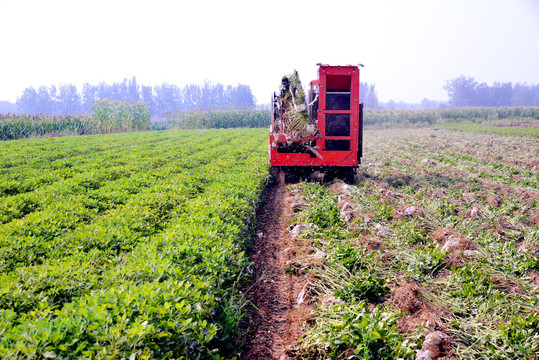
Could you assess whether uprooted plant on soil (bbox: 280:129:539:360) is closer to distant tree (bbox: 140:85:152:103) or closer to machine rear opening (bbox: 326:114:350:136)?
machine rear opening (bbox: 326:114:350:136)

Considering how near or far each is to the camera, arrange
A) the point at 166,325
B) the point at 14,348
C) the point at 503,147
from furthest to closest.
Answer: the point at 503,147
the point at 166,325
the point at 14,348

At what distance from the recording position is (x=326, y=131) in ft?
35.2

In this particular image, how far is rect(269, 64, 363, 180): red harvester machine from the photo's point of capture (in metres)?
10.1

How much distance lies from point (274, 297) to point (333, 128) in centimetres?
738

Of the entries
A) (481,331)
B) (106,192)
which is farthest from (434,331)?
(106,192)

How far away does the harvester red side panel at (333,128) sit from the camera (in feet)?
33.0

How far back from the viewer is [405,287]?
408 cm

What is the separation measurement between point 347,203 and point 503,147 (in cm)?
1601

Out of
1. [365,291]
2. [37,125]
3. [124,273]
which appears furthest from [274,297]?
[37,125]

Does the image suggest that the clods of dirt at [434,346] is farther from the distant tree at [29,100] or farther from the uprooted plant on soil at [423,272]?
the distant tree at [29,100]

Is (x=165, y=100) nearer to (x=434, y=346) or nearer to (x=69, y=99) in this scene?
(x=69, y=99)

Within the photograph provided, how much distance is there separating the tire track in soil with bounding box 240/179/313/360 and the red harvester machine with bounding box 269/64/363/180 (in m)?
3.57

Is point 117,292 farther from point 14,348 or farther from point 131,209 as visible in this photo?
point 131,209

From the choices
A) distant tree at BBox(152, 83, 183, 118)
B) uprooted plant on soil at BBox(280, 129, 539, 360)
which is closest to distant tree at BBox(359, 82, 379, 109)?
distant tree at BBox(152, 83, 183, 118)
